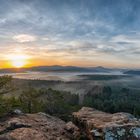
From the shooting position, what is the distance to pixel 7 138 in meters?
18.5

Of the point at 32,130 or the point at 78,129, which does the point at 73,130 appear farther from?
the point at 32,130

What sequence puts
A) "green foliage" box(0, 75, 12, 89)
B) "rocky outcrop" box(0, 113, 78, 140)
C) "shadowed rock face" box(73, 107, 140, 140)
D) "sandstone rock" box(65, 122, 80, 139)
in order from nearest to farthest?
"shadowed rock face" box(73, 107, 140, 140), "rocky outcrop" box(0, 113, 78, 140), "sandstone rock" box(65, 122, 80, 139), "green foliage" box(0, 75, 12, 89)

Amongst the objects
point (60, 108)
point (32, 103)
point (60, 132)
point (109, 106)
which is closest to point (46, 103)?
point (60, 108)

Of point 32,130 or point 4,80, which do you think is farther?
point 4,80

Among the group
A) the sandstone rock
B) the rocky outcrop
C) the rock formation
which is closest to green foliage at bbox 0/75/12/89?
the rock formation

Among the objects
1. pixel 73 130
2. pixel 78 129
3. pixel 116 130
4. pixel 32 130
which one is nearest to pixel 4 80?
pixel 32 130

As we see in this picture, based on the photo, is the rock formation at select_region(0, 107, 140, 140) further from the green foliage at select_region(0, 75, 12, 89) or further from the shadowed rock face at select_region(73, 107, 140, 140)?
the green foliage at select_region(0, 75, 12, 89)

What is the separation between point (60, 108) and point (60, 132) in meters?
62.6

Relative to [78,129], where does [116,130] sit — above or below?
above

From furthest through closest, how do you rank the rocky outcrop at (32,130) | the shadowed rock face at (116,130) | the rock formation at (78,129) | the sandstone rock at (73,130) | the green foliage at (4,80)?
the green foliage at (4,80)
the sandstone rock at (73,130)
the rocky outcrop at (32,130)
the rock formation at (78,129)
the shadowed rock face at (116,130)

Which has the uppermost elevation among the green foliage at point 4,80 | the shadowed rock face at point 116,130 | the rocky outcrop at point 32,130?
the green foliage at point 4,80

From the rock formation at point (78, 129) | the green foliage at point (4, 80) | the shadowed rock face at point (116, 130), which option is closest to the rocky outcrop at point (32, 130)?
the rock formation at point (78, 129)

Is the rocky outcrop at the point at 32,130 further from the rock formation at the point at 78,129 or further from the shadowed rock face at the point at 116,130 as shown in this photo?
the shadowed rock face at the point at 116,130

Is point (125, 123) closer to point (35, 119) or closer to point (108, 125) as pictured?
point (108, 125)
